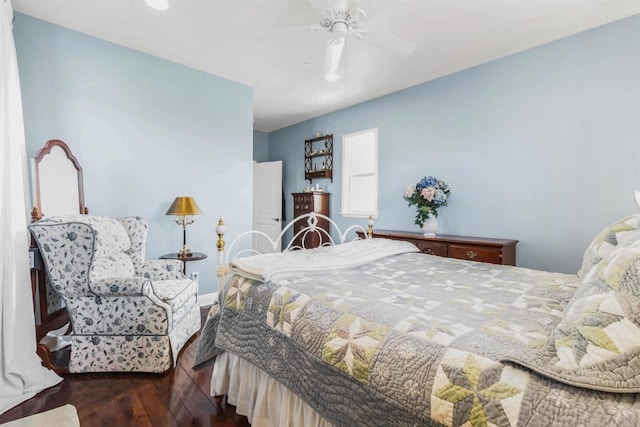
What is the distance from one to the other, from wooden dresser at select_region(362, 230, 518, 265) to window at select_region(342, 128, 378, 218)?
120 centimetres

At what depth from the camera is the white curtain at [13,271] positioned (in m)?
1.77

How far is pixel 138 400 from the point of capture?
1.81 meters

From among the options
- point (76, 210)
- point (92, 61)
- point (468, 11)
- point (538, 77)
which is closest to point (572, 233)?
point (538, 77)

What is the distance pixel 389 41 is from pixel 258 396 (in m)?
2.63

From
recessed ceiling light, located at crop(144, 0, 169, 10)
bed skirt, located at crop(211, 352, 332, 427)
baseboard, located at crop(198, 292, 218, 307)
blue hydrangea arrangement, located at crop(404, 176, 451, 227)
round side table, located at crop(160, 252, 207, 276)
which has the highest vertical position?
recessed ceiling light, located at crop(144, 0, 169, 10)

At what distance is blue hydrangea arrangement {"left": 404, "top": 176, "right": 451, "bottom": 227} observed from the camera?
3324 mm

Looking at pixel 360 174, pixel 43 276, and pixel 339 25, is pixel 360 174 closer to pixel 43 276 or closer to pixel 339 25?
pixel 339 25

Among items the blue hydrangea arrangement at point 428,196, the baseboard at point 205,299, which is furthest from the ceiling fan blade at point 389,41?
the baseboard at point 205,299

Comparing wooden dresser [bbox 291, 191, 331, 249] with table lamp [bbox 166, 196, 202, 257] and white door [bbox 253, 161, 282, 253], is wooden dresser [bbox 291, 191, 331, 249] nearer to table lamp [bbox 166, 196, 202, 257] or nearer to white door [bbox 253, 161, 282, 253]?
white door [bbox 253, 161, 282, 253]

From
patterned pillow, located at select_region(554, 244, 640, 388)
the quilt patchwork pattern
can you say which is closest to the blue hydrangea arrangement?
the quilt patchwork pattern

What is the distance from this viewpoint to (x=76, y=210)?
8.79ft

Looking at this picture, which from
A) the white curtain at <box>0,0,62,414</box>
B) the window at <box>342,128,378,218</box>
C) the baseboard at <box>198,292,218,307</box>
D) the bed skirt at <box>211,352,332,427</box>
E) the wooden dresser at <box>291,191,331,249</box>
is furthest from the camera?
the wooden dresser at <box>291,191,331,249</box>

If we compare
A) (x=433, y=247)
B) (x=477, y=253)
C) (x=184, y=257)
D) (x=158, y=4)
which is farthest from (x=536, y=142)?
(x=184, y=257)

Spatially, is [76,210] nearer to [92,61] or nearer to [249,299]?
[92,61]
